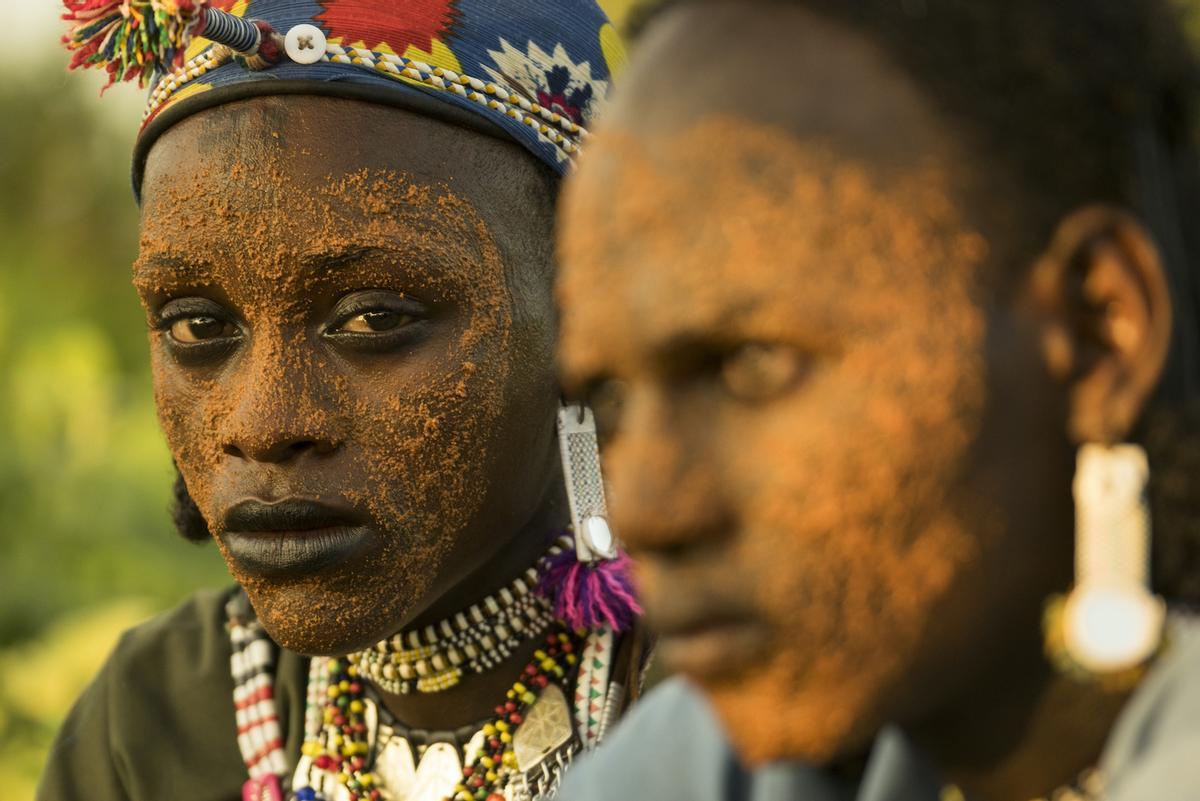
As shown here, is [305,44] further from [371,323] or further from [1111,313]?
[1111,313]

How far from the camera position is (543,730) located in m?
2.84

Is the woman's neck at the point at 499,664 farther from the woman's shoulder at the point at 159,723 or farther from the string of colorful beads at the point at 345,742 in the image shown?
the woman's shoulder at the point at 159,723

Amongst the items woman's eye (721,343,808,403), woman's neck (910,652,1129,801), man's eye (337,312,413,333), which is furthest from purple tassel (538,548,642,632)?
woman's eye (721,343,808,403)

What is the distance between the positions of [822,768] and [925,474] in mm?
417

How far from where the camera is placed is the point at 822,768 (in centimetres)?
176

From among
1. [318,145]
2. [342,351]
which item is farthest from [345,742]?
[318,145]

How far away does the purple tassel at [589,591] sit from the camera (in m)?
2.84

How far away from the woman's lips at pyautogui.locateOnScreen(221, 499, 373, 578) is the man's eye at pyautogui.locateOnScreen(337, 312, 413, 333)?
29 cm

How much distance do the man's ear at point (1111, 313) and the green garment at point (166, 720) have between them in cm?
197

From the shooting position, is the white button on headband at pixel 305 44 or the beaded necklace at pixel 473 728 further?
the beaded necklace at pixel 473 728

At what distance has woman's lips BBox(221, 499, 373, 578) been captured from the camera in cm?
260

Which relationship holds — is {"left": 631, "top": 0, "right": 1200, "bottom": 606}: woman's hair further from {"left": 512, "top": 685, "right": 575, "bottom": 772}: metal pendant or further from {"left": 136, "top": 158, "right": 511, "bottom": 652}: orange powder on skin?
{"left": 512, "top": 685, "right": 575, "bottom": 772}: metal pendant

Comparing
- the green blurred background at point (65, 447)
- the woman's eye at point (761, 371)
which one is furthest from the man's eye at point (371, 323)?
the green blurred background at point (65, 447)

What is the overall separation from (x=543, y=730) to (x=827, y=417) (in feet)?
4.82
